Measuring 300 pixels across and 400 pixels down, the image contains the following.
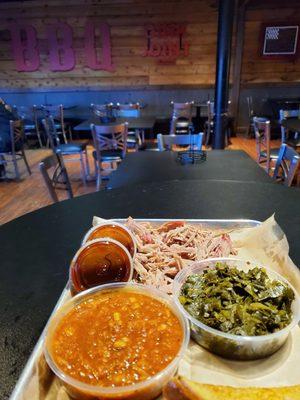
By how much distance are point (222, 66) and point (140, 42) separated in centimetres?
349

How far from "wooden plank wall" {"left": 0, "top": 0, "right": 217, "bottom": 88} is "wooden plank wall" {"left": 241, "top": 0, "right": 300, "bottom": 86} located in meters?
0.89

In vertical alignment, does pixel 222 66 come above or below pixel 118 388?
above

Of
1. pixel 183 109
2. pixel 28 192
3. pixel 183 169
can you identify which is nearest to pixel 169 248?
pixel 183 169

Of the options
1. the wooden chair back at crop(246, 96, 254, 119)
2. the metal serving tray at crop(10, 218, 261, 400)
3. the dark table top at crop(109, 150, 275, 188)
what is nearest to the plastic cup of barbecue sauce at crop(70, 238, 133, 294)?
the metal serving tray at crop(10, 218, 261, 400)

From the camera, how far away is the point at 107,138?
4566 mm

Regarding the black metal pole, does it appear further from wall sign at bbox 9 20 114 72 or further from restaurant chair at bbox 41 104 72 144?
wall sign at bbox 9 20 114 72

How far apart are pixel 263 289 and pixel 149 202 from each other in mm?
801

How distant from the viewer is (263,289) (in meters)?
0.87

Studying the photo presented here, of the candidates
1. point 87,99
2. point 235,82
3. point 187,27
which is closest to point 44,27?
point 87,99

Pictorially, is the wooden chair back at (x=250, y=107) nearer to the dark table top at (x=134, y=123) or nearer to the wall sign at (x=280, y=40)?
the wall sign at (x=280, y=40)

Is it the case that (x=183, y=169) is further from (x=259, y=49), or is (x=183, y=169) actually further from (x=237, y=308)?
(x=259, y=49)

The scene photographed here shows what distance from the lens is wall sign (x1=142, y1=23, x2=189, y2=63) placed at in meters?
7.75

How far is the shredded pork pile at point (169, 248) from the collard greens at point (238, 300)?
0.36 feet

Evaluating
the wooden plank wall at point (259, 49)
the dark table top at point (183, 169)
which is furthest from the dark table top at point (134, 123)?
the wooden plank wall at point (259, 49)
